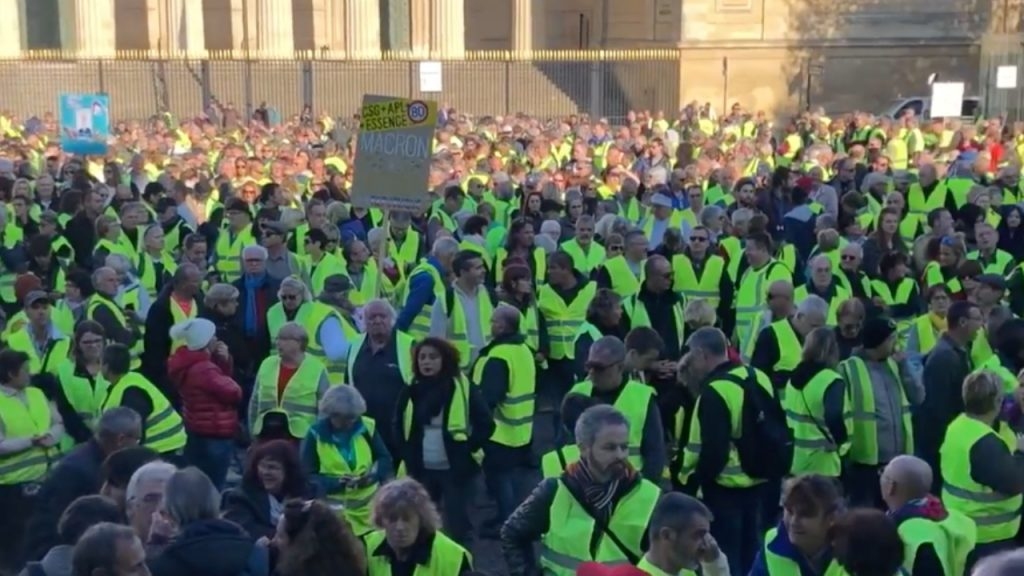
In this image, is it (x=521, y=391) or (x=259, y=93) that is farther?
(x=259, y=93)

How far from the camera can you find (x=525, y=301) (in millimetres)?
10367

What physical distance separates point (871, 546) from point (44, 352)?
5.81 meters

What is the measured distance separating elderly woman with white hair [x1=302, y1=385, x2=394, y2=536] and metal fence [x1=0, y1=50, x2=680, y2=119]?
94.1 ft

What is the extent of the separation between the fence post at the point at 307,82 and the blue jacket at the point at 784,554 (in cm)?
3132

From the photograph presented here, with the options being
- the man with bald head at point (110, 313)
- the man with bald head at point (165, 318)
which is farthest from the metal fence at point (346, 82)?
the man with bald head at point (165, 318)

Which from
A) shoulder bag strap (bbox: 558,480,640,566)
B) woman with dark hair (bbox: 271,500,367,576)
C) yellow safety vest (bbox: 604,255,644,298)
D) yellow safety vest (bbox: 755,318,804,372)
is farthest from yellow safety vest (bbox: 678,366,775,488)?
yellow safety vest (bbox: 604,255,644,298)

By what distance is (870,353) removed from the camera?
7.98 m

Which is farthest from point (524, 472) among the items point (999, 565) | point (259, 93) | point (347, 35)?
point (347, 35)

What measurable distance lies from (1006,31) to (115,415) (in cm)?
3356

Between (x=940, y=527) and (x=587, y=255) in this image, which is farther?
(x=587, y=255)

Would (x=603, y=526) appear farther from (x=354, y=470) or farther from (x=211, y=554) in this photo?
(x=354, y=470)

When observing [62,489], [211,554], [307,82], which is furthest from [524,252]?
[307,82]

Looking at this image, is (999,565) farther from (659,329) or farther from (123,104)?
(123,104)

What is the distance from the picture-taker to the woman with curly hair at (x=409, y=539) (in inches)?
211
